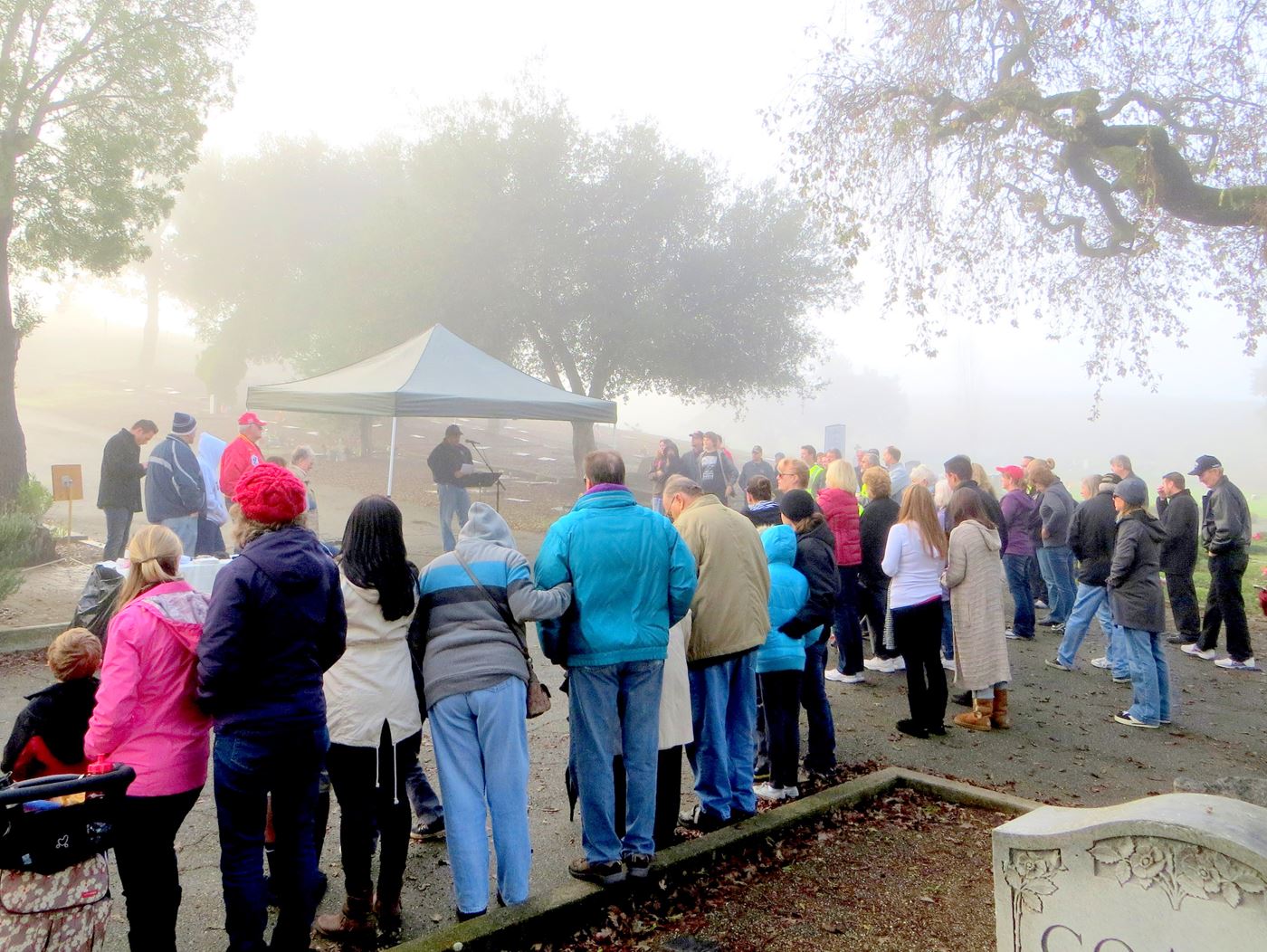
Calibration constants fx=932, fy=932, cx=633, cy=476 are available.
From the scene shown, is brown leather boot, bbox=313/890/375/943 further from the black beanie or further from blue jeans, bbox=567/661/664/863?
the black beanie

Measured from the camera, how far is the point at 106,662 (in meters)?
3.16

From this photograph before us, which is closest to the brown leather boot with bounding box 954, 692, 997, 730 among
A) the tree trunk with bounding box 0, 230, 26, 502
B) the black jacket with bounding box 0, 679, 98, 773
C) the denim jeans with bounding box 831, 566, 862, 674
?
the denim jeans with bounding box 831, 566, 862, 674

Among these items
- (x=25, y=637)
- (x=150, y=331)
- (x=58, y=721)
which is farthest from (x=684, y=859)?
(x=150, y=331)

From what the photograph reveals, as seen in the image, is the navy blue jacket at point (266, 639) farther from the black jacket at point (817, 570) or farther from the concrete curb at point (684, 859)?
the black jacket at point (817, 570)

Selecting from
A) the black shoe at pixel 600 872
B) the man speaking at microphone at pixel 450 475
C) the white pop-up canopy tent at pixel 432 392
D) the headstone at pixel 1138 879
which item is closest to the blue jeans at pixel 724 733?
the black shoe at pixel 600 872

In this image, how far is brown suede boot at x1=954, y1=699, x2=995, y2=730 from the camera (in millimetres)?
7098

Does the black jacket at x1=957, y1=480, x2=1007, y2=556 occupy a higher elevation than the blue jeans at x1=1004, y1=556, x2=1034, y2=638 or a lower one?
higher

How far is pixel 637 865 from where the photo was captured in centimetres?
416

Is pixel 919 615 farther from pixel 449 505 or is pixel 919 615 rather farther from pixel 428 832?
pixel 449 505

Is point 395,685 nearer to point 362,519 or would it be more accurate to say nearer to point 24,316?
point 362,519

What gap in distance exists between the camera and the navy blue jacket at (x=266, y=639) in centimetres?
314

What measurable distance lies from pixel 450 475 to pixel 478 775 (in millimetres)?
10002

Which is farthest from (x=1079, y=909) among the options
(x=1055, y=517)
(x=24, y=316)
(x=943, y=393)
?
(x=943, y=393)

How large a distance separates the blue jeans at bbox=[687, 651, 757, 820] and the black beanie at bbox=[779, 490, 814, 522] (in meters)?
1.10
